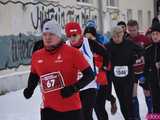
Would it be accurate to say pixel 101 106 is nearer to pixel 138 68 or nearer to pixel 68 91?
pixel 138 68

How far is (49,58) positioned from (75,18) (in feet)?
45.8

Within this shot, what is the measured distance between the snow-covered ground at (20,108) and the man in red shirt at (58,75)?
4.25 metres

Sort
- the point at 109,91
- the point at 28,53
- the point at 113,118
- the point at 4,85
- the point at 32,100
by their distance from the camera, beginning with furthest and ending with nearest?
the point at 28,53 → the point at 4,85 → the point at 32,100 → the point at 113,118 → the point at 109,91

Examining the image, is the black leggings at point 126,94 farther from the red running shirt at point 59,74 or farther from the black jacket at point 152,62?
the red running shirt at point 59,74

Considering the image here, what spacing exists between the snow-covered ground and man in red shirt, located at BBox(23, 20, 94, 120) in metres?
4.25

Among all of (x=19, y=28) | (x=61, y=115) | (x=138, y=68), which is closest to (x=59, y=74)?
(x=61, y=115)

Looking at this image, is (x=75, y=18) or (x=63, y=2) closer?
(x=63, y=2)

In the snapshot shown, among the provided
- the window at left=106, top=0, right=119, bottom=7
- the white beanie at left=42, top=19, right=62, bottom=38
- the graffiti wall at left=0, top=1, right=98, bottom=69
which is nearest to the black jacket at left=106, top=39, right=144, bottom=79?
the white beanie at left=42, top=19, right=62, bottom=38

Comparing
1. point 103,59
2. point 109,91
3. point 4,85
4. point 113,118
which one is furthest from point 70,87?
point 4,85

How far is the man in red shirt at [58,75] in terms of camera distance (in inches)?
200

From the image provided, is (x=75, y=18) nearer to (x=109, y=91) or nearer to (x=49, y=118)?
(x=109, y=91)

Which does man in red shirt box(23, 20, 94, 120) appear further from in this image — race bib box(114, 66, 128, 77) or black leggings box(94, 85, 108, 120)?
black leggings box(94, 85, 108, 120)

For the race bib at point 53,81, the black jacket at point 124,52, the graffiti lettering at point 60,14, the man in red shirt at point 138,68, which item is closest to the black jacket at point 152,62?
the man in red shirt at point 138,68

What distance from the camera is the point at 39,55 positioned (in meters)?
→ 5.21
